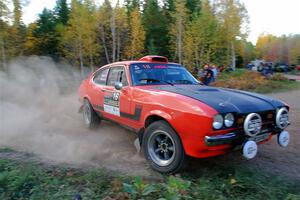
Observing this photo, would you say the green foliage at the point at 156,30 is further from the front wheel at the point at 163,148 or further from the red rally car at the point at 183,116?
the front wheel at the point at 163,148

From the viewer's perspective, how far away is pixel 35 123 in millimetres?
7953

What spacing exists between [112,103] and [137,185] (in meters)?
2.43

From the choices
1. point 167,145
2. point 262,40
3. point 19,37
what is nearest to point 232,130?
point 167,145

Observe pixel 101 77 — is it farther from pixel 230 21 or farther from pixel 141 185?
pixel 230 21

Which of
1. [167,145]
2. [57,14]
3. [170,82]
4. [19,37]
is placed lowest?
[167,145]

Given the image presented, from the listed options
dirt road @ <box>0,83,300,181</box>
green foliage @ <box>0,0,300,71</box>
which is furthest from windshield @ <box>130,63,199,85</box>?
green foliage @ <box>0,0,300,71</box>

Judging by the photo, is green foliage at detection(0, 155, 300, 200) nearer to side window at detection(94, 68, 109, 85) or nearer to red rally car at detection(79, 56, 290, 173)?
red rally car at detection(79, 56, 290, 173)

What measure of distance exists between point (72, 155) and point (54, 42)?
2688cm

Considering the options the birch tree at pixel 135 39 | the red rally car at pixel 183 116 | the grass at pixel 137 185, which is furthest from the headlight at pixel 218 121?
the birch tree at pixel 135 39

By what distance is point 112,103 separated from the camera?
19.3ft

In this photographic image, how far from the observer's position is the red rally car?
3910 mm

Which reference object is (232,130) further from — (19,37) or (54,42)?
(54,42)

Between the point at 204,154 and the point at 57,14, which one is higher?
the point at 57,14

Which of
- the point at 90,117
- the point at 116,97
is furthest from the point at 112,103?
the point at 90,117
